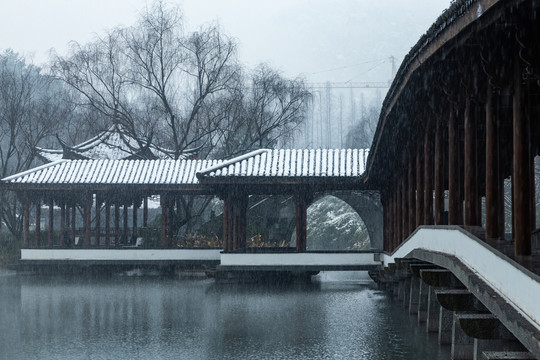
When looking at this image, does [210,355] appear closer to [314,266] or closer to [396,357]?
[396,357]

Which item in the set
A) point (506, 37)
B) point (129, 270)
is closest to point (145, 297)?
point (129, 270)

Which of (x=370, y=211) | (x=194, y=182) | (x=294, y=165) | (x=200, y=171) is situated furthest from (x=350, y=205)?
(x=200, y=171)

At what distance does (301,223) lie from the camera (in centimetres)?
2456

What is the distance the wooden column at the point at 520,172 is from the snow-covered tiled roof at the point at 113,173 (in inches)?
842

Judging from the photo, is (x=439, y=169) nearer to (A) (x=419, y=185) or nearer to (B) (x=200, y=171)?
(A) (x=419, y=185)

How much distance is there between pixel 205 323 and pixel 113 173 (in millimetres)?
14505

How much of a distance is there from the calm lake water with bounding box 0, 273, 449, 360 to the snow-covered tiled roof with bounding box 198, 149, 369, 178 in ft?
11.4

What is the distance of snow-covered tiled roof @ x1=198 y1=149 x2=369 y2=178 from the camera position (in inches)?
960

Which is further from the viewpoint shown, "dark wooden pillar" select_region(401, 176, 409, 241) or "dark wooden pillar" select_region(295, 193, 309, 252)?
"dark wooden pillar" select_region(295, 193, 309, 252)

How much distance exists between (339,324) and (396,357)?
341 cm

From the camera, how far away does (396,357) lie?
11.3m

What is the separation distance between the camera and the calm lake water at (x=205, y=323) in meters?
11.8

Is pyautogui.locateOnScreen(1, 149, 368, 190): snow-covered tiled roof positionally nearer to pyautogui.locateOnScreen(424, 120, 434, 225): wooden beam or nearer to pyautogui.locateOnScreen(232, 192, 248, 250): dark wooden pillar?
pyautogui.locateOnScreen(232, 192, 248, 250): dark wooden pillar

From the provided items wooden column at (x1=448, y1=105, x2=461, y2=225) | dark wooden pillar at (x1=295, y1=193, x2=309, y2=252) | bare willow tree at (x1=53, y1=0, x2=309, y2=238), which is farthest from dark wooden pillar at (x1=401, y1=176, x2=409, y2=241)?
bare willow tree at (x1=53, y1=0, x2=309, y2=238)
